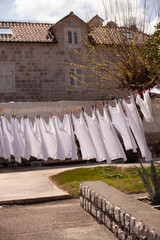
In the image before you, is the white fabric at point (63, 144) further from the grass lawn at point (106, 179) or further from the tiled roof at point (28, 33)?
the tiled roof at point (28, 33)

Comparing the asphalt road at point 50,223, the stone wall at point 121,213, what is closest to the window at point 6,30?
the asphalt road at point 50,223

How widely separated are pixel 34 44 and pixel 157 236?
672 inches

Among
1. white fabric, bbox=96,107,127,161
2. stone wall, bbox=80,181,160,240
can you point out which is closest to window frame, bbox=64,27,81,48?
white fabric, bbox=96,107,127,161

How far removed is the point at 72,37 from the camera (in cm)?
2023

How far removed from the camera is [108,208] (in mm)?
5137

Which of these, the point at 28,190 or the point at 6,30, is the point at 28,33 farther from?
the point at 28,190

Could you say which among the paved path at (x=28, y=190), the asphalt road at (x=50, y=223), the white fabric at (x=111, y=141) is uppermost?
the white fabric at (x=111, y=141)

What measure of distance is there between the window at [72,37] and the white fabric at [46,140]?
10.1 meters

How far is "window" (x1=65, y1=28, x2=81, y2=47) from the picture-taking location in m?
20.2

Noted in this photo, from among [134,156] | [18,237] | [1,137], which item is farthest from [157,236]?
[134,156]

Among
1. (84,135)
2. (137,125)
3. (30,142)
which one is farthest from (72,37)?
(137,125)

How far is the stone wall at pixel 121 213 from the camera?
3962 millimetres

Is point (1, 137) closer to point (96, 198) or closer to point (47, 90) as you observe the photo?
point (96, 198)

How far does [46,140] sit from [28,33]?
10440mm
